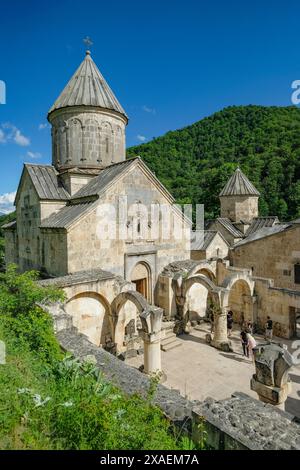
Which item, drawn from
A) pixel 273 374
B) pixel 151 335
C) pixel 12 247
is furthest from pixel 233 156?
pixel 273 374

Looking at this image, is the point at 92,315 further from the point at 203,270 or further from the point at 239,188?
the point at 239,188

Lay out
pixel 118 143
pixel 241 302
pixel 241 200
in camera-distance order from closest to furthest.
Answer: pixel 241 302 → pixel 118 143 → pixel 241 200

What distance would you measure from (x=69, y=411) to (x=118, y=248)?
9.12 metres

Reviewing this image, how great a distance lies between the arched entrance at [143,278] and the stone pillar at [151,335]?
445cm

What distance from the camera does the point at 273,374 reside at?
17.1 ft

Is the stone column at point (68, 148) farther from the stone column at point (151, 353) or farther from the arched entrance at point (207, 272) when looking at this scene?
the stone column at point (151, 353)

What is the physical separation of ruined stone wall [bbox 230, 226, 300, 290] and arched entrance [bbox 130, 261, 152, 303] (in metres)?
7.85

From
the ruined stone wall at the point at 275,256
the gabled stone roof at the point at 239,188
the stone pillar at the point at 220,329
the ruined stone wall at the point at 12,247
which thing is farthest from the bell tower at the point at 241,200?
the ruined stone wall at the point at 12,247

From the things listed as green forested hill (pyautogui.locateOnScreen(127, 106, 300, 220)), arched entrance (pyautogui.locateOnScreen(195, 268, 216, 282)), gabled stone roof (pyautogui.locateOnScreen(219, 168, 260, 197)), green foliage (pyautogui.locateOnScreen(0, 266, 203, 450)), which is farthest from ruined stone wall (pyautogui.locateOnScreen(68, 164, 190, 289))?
green forested hill (pyautogui.locateOnScreen(127, 106, 300, 220))

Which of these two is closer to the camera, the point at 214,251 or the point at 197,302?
the point at 197,302

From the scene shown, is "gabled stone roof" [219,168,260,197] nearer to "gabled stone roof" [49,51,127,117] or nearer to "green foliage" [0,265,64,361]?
"gabled stone roof" [49,51,127,117]

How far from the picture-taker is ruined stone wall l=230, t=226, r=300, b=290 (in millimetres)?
15836
